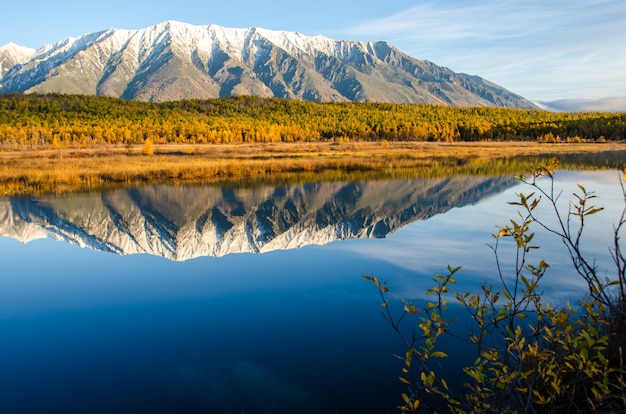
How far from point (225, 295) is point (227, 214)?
13.4 m

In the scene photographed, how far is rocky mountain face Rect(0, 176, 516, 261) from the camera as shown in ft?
66.7

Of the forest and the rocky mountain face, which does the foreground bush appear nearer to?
the rocky mountain face

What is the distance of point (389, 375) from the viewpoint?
8.52 metres

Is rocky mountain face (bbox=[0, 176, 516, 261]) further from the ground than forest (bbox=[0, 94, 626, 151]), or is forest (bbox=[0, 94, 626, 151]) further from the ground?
forest (bbox=[0, 94, 626, 151])

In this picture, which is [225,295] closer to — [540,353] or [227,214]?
[540,353]

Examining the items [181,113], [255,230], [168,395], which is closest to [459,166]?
[255,230]

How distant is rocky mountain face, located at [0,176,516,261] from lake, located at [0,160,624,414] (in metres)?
0.18

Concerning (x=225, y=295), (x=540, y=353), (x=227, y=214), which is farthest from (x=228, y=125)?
(x=540, y=353)

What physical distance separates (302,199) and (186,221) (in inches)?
339

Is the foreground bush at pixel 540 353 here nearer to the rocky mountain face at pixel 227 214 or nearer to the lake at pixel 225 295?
the lake at pixel 225 295

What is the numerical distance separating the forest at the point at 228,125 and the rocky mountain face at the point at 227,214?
56.2m

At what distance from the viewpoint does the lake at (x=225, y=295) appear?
8359 millimetres

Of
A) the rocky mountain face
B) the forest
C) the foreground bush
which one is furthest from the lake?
the forest

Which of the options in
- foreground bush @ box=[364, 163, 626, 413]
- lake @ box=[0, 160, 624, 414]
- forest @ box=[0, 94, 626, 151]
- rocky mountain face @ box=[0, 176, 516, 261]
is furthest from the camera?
forest @ box=[0, 94, 626, 151]
